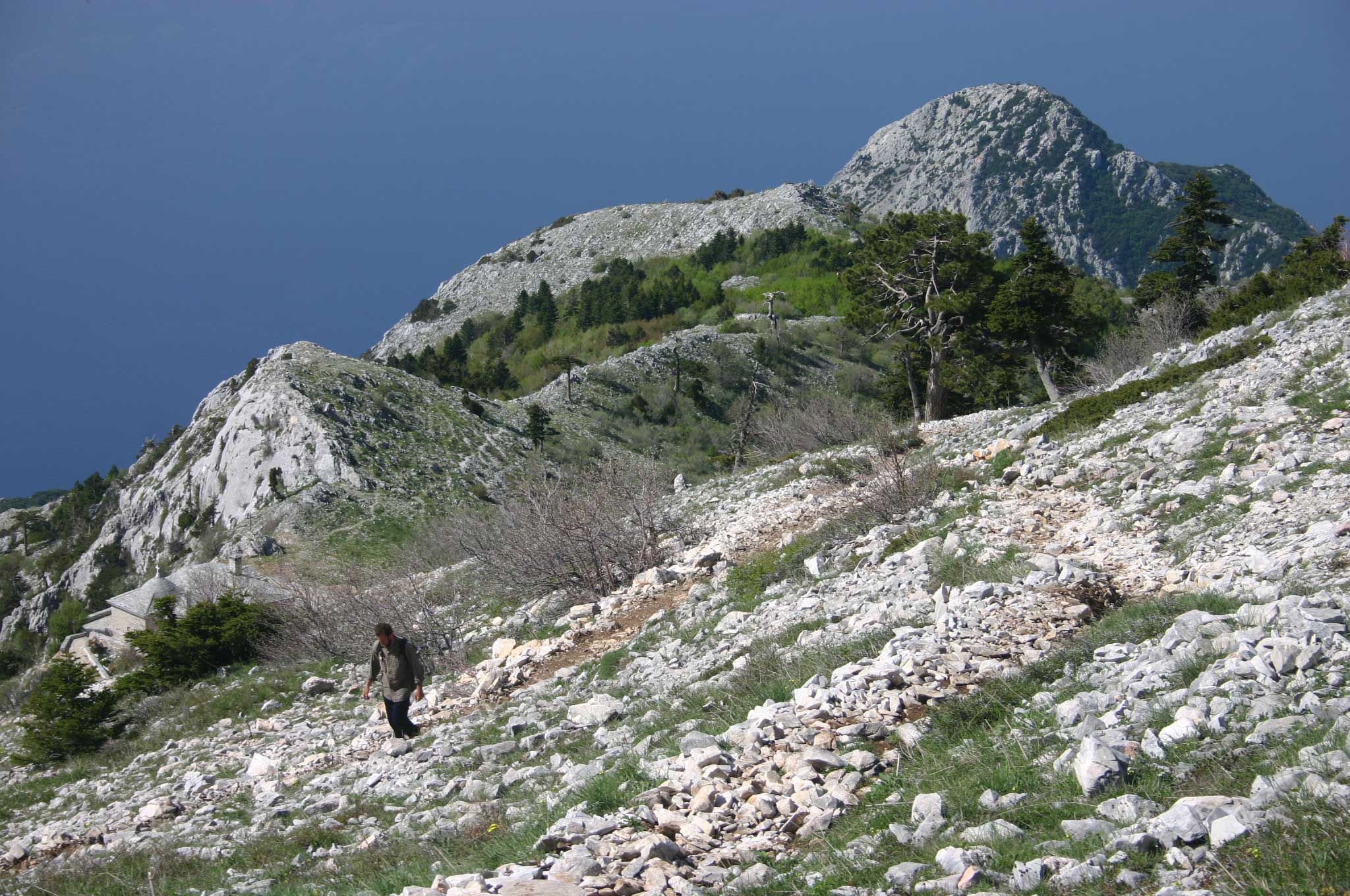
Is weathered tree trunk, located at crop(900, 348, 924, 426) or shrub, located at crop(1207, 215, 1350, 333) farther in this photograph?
weathered tree trunk, located at crop(900, 348, 924, 426)

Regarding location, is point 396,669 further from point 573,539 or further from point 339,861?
point 573,539

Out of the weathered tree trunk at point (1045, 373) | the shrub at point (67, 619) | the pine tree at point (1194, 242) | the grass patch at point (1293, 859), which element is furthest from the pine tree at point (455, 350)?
the grass patch at point (1293, 859)

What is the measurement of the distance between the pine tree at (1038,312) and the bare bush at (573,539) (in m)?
13.9

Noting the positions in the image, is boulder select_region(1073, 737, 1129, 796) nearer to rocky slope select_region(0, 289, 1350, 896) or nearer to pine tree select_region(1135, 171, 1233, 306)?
rocky slope select_region(0, 289, 1350, 896)

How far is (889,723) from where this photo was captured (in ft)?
19.0

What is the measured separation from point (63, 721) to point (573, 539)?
9463mm

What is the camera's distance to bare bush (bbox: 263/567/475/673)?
15188 mm

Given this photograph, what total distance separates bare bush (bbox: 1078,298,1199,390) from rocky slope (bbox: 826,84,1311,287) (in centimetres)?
6303

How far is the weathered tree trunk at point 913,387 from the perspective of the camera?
30.8m

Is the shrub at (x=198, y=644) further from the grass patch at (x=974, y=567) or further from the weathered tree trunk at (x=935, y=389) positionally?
the weathered tree trunk at (x=935, y=389)

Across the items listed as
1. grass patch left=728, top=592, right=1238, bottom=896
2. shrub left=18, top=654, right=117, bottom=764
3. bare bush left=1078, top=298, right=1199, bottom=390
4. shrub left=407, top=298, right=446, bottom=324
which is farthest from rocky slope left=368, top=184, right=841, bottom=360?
grass patch left=728, top=592, right=1238, bottom=896

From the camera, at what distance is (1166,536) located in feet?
27.9

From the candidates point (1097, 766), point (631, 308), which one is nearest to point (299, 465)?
point (1097, 766)

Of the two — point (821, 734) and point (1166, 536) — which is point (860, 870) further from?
point (1166, 536)
